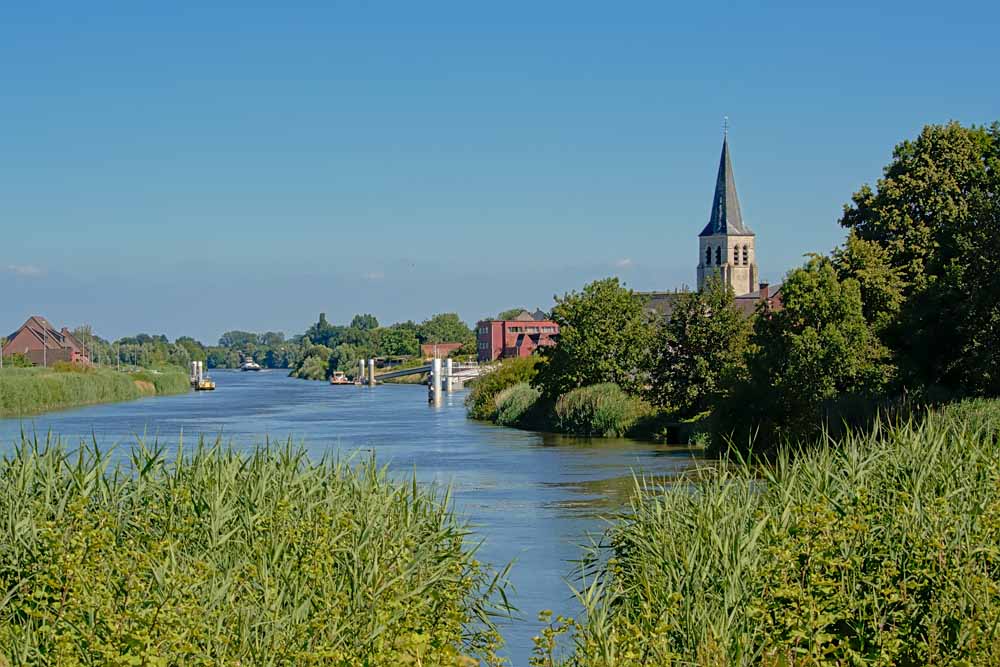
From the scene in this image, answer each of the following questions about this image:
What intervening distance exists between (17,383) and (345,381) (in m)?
78.6

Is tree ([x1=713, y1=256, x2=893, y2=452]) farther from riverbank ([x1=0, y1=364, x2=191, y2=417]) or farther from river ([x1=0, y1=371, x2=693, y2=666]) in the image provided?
riverbank ([x1=0, y1=364, x2=191, y2=417])

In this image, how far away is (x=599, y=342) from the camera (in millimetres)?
50688

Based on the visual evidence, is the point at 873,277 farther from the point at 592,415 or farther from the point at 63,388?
the point at 63,388

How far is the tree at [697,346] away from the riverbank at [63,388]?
30.9m

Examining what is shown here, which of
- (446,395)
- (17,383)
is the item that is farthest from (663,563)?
(446,395)

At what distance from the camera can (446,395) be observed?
314 ft

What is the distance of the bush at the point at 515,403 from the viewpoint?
181 feet

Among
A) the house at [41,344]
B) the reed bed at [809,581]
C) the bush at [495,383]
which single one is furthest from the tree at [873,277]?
the house at [41,344]

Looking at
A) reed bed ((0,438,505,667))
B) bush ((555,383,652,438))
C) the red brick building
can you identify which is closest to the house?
the red brick building

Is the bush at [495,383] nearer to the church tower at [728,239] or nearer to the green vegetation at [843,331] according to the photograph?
the green vegetation at [843,331]

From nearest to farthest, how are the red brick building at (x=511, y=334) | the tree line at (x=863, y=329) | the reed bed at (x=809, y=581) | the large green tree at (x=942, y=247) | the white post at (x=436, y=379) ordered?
the reed bed at (x=809, y=581)
the large green tree at (x=942, y=247)
the tree line at (x=863, y=329)
the white post at (x=436, y=379)
the red brick building at (x=511, y=334)

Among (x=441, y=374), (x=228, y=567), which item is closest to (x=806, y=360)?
(x=228, y=567)

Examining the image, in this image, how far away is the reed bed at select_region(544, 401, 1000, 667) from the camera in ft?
30.1

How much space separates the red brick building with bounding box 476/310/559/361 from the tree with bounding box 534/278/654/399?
93.8 meters
